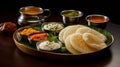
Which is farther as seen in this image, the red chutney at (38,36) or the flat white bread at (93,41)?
the red chutney at (38,36)

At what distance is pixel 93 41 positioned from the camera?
142cm

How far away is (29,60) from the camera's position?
54.5 inches

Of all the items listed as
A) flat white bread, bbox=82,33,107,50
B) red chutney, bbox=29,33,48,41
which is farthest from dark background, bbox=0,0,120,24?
flat white bread, bbox=82,33,107,50

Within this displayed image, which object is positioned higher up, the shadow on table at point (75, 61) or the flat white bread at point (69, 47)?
the flat white bread at point (69, 47)

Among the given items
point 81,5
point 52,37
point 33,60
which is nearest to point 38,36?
point 52,37

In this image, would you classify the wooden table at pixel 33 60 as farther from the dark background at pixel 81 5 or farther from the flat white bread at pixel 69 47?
the dark background at pixel 81 5

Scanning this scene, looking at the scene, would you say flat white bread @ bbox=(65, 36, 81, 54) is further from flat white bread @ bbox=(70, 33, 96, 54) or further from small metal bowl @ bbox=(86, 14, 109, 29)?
small metal bowl @ bbox=(86, 14, 109, 29)

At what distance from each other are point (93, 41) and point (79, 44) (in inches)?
3.5

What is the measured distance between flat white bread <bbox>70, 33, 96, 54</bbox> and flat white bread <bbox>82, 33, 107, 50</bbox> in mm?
20

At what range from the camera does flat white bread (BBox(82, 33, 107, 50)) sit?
1.39 m

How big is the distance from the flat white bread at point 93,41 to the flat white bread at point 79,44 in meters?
0.02

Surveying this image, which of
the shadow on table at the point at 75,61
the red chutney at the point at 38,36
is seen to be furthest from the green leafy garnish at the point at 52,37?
the shadow on table at the point at 75,61

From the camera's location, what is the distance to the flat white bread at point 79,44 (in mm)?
1369

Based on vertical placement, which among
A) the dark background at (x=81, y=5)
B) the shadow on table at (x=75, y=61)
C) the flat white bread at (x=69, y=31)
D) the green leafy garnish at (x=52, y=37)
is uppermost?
the flat white bread at (x=69, y=31)
